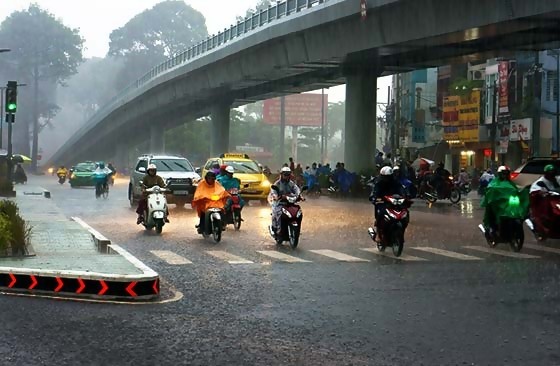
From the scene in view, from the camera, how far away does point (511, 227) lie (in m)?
16.2

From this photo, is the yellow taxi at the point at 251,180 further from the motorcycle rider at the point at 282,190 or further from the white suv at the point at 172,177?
the motorcycle rider at the point at 282,190

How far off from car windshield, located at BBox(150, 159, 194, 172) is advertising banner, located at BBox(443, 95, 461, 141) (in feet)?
98.3

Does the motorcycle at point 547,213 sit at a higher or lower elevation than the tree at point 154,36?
lower

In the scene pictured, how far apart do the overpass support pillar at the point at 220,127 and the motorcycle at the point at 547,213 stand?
45.6 m

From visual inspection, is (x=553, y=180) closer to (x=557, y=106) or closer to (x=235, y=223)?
(x=235, y=223)

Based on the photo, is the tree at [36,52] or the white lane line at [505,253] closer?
the white lane line at [505,253]

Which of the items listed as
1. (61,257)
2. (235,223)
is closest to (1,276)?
(61,257)

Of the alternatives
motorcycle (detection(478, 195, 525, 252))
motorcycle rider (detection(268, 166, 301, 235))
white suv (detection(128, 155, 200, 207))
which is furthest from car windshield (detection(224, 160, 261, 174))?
motorcycle (detection(478, 195, 525, 252))

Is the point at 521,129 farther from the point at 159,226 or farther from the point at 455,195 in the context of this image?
the point at 159,226

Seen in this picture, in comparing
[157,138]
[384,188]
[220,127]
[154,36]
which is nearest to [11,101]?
[384,188]

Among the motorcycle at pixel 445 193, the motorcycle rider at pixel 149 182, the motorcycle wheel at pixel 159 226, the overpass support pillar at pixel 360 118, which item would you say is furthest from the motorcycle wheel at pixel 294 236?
the overpass support pillar at pixel 360 118

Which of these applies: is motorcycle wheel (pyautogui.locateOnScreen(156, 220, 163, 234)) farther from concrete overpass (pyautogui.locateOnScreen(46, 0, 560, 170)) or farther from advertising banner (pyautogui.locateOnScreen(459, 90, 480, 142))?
advertising banner (pyautogui.locateOnScreen(459, 90, 480, 142))

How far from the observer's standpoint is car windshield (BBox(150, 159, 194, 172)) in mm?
30917

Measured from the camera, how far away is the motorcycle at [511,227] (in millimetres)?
15891
